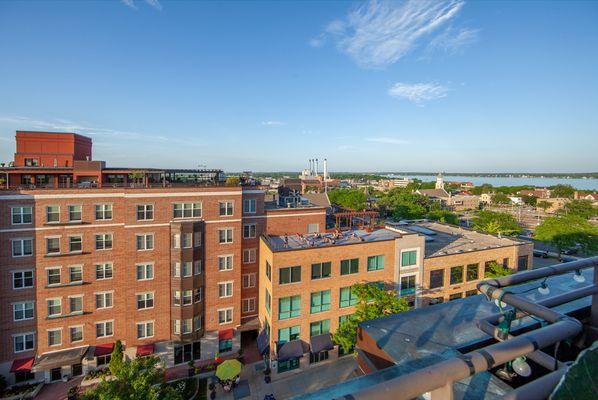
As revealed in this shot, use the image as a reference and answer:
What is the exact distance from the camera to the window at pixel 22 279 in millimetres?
25203

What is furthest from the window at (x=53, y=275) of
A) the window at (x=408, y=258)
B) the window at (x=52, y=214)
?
the window at (x=408, y=258)

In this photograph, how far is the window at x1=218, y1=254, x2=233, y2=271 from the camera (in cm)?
3073

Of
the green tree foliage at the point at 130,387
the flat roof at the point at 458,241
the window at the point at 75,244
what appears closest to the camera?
the green tree foliage at the point at 130,387

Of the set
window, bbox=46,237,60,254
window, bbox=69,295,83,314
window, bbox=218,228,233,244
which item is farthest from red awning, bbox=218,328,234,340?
window, bbox=46,237,60,254

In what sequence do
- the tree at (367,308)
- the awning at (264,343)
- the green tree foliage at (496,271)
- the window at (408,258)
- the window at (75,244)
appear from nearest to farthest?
the window at (75,244) → the tree at (367,308) → the awning at (264,343) → the window at (408,258) → the green tree foliage at (496,271)

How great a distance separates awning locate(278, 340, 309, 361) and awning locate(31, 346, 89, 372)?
1736 centimetres

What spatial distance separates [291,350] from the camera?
28.2m

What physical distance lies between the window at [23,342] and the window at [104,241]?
906cm

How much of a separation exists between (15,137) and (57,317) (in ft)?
66.5

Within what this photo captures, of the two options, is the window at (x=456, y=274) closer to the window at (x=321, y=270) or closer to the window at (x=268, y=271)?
the window at (x=321, y=270)

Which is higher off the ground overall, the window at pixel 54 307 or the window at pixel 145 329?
the window at pixel 54 307

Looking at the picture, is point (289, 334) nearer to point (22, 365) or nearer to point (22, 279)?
point (22, 365)

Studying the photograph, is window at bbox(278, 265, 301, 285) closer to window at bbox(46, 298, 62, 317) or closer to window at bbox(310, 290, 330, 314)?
window at bbox(310, 290, 330, 314)

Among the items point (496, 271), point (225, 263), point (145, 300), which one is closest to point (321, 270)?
point (225, 263)
